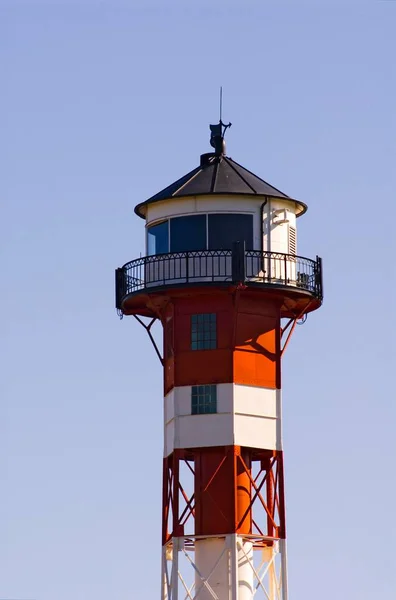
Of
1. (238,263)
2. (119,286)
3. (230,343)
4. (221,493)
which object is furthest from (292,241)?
(221,493)

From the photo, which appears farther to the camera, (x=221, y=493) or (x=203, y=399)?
(x=203, y=399)

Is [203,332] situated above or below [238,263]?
below

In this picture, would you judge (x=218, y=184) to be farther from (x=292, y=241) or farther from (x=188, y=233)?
(x=292, y=241)

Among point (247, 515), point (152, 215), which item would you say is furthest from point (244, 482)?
point (152, 215)

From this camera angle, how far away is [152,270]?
135 meters

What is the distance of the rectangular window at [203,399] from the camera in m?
134

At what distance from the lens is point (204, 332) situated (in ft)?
443

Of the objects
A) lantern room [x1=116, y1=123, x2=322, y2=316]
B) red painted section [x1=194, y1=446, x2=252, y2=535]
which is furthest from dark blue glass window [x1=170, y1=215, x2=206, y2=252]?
red painted section [x1=194, y1=446, x2=252, y2=535]

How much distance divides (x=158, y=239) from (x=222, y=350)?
5.54 meters

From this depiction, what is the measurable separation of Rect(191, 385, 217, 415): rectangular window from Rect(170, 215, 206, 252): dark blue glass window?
5.61 meters

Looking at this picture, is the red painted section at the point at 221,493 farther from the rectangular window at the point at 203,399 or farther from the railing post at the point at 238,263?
the railing post at the point at 238,263

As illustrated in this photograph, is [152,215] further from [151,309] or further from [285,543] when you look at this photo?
[285,543]

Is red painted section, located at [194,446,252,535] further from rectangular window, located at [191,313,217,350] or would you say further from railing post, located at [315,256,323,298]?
railing post, located at [315,256,323,298]

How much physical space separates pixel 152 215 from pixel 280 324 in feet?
22.6
